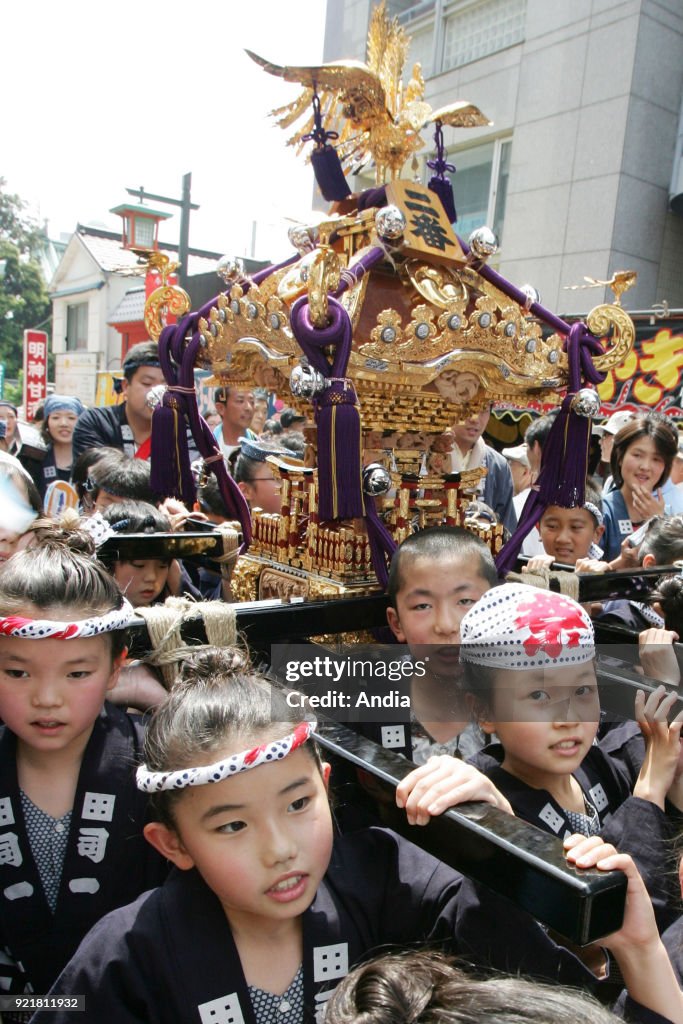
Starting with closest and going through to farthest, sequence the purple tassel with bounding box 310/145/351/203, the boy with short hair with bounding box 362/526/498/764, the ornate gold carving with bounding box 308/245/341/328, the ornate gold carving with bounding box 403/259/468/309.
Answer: the boy with short hair with bounding box 362/526/498/764
the ornate gold carving with bounding box 308/245/341/328
the ornate gold carving with bounding box 403/259/468/309
the purple tassel with bounding box 310/145/351/203

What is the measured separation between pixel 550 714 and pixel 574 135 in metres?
8.48

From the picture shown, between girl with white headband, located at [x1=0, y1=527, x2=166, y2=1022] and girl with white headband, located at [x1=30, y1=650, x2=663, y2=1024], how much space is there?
302 mm

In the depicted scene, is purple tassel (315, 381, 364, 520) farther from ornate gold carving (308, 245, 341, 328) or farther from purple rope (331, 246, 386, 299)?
purple rope (331, 246, 386, 299)

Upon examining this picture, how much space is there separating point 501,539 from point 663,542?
49 centimetres

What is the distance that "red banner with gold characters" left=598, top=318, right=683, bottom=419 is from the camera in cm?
509

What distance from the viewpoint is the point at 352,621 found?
5.99ft

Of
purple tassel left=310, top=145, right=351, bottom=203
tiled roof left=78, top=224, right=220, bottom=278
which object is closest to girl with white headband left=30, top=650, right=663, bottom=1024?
purple tassel left=310, top=145, right=351, bottom=203

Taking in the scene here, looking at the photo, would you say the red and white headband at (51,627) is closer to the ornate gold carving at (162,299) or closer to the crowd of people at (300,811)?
the crowd of people at (300,811)

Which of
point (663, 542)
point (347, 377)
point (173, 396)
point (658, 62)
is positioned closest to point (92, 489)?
point (173, 396)

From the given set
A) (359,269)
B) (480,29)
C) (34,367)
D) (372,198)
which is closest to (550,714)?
(359,269)

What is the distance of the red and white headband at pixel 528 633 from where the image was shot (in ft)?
4.07

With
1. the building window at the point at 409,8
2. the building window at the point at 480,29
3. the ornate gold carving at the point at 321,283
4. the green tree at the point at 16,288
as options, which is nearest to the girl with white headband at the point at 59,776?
the ornate gold carving at the point at 321,283

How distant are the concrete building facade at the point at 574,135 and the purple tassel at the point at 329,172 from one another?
6143 mm

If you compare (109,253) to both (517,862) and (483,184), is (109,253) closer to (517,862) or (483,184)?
(483,184)
